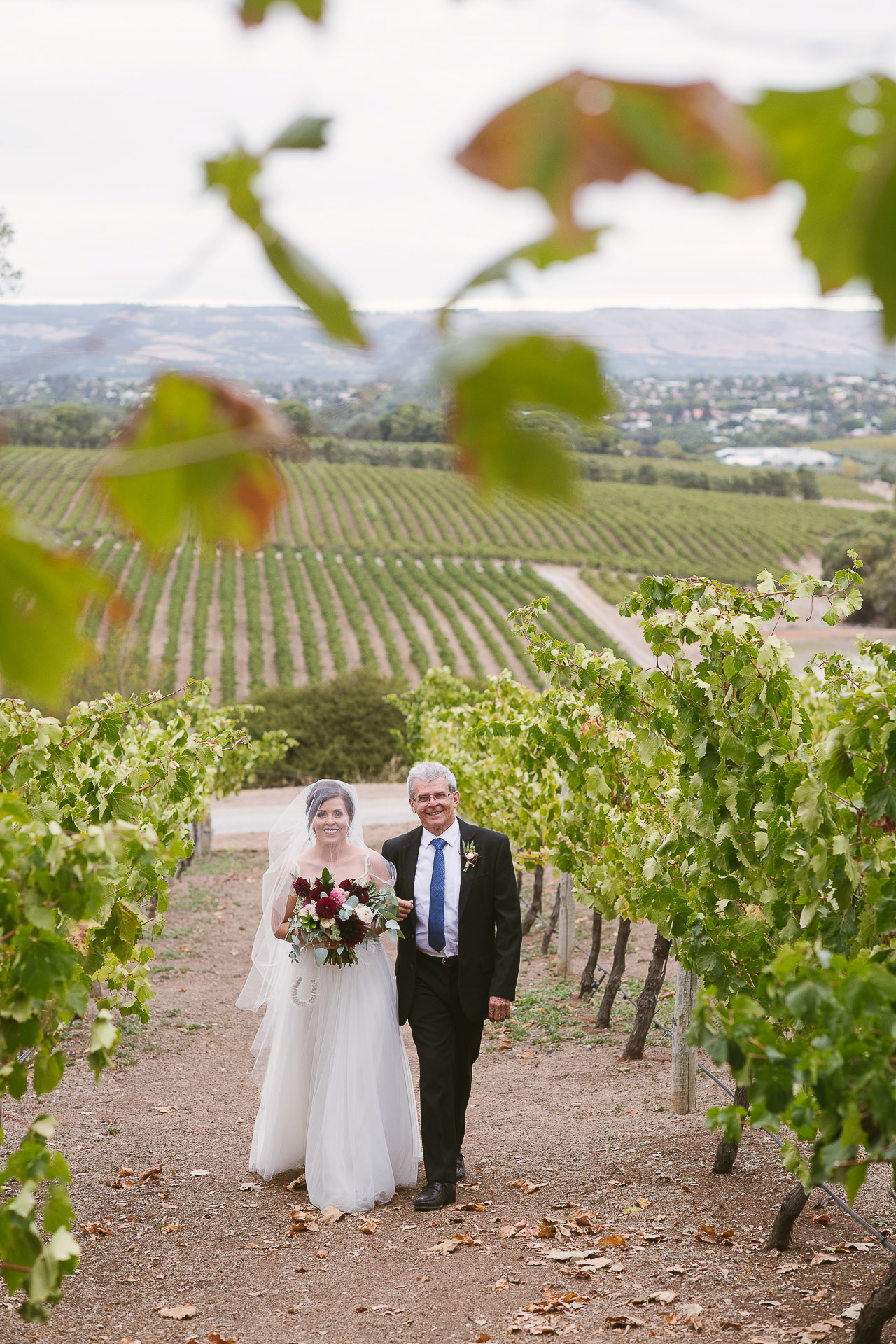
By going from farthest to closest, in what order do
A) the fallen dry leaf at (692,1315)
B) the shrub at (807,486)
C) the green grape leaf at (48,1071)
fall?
the shrub at (807,486) < the fallen dry leaf at (692,1315) < the green grape leaf at (48,1071)

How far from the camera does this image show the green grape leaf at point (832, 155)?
0.66 metres

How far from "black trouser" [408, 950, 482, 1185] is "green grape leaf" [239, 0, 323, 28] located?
453cm

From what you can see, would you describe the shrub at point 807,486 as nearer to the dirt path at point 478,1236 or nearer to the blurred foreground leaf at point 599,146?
the dirt path at point 478,1236

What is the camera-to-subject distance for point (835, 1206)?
4.76m

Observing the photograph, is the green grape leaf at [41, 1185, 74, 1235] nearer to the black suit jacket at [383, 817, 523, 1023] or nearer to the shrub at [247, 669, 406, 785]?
the black suit jacket at [383, 817, 523, 1023]

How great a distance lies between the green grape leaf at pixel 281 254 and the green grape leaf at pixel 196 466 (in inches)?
3.1

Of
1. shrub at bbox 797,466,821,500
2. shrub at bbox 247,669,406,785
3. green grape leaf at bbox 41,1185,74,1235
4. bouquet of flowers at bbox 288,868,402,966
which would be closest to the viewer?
green grape leaf at bbox 41,1185,74,1235

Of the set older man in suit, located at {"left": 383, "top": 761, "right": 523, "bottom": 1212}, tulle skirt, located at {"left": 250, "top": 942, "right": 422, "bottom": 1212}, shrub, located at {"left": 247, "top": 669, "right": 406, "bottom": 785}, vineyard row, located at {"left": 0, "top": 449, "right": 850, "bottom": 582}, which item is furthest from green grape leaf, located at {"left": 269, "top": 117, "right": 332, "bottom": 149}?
vineyard row, located at {"left": 0, "top": 449, "right": 850, "bottom": 582}

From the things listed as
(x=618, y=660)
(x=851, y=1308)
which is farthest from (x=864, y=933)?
(x=618, y=660)

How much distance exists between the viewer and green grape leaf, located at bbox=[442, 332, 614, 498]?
2.07 feet

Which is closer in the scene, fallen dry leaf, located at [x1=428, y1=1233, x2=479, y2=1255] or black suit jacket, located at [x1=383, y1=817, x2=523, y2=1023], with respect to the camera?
fallen dry leaf, located at [x1=428, y1=1233, x2=479, y2=1255]

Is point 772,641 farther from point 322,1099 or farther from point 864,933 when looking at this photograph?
point 322,1099

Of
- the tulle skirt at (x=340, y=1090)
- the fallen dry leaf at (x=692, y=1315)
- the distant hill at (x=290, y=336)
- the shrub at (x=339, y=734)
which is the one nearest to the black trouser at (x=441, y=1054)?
the tulle skirt at (x=340, y=1090)

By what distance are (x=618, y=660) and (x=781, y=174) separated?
4993 mm
